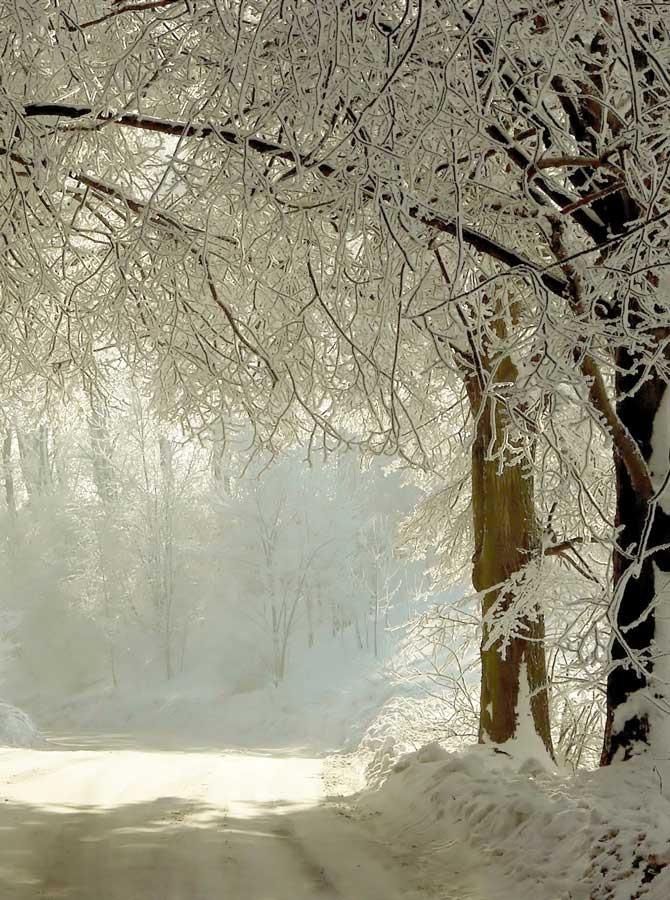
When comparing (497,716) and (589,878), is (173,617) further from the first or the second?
(589,878)

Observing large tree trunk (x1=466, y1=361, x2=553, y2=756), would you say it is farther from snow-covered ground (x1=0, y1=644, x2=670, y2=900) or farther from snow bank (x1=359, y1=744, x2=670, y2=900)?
snow bank (x1=359, y1=744, x2=670, y2=900)

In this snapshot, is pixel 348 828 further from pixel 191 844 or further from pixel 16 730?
pixel 16 730

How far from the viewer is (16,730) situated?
18297mm

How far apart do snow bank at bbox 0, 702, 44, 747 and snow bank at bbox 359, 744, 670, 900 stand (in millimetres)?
12192

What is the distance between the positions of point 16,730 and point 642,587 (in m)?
15.8

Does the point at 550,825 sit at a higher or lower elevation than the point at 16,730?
higher

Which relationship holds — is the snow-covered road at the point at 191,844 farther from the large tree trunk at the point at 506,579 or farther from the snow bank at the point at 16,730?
the snow bank at the point at 16,730

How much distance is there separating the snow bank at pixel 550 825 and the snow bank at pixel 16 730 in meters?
12.2

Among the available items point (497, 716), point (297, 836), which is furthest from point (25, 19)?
point (497, 716)

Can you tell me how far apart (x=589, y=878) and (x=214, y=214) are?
4.50 meters

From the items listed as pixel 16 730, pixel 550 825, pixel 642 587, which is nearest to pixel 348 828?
pixel 550 825

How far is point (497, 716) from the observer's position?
8.10 m

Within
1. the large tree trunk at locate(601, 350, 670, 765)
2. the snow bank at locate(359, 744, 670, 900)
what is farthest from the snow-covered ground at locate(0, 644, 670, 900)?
the large tree trunk at locate(601, 350, 670, 765)

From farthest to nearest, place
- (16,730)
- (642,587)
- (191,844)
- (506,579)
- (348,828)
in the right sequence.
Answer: (16,730), (506,579), (348,828), (191,844), (642,587)
